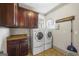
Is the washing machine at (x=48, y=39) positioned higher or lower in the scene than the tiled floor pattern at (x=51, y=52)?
higher

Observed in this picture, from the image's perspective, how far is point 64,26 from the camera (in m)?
1.81

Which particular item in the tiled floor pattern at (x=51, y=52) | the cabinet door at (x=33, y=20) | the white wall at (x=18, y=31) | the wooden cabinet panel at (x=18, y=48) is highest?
the cabinet door at (x=33, y=20)

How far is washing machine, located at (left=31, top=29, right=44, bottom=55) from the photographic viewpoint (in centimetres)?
183

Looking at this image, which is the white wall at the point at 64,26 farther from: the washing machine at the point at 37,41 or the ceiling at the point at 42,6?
the washing machine at the point at 37,41

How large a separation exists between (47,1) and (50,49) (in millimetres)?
A: 742

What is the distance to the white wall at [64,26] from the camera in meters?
1.76

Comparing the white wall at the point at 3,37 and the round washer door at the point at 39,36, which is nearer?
the white wall at the point at 3,37

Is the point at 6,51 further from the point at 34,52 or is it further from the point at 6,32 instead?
the point at 34,52

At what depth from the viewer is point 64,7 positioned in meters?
1.79

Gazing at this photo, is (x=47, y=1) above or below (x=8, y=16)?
above

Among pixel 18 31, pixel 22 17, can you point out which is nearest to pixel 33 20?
pixel 22 17

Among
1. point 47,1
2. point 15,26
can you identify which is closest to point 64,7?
point 47,1

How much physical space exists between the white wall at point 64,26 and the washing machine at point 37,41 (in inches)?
8.1

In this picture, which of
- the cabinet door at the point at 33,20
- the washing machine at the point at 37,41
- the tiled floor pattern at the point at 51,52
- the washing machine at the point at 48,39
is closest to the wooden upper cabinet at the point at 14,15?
the cabinet door at the point at 33,20
